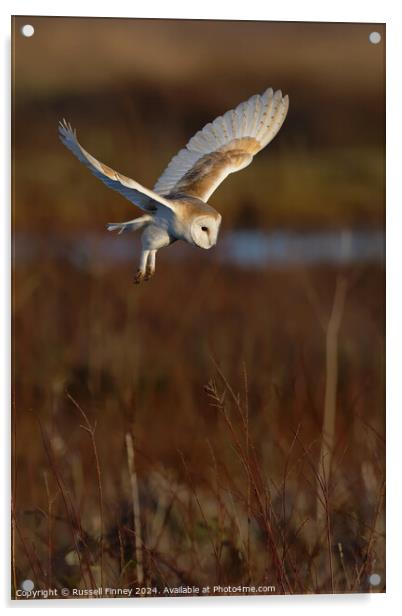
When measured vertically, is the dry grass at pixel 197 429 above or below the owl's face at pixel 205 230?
below

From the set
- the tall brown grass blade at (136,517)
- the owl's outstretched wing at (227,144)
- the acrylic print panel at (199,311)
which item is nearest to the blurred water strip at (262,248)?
the acrylic print panel at (199,311)

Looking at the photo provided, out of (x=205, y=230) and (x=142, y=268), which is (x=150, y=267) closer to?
(x=142, y=268)

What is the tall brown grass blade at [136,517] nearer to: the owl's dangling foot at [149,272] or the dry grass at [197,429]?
the dry grass at [197,429]

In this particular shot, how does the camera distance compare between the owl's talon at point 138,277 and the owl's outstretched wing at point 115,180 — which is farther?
the owl's talon at point 138,277

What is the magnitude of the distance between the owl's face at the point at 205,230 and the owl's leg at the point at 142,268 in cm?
10

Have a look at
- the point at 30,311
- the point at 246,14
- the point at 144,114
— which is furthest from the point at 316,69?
the point at 30,311

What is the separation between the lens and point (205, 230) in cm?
222

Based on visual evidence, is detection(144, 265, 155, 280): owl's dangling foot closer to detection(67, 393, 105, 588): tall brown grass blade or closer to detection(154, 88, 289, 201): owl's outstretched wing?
detection(154, 88, 289, 201): owl's outstretched wing

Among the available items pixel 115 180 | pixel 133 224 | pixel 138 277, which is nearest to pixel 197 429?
pixel 138 277

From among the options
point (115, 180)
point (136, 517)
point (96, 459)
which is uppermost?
point (115, 180)

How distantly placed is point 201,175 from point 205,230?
0.11 meters

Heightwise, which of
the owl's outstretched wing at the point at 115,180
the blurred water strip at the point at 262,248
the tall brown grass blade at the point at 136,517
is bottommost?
the tall brown grass blade at the point at 136,517

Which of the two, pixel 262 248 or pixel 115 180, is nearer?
pixel 115 180

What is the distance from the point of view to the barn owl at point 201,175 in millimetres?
2199
